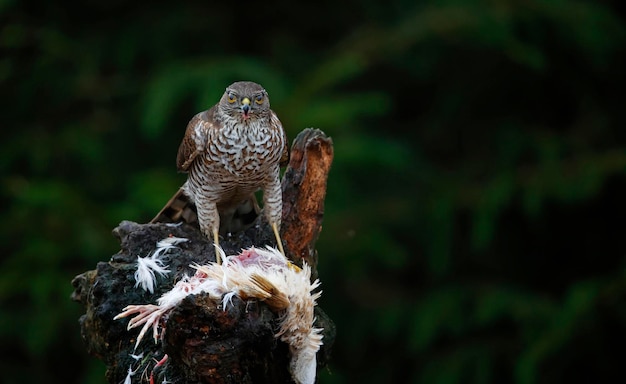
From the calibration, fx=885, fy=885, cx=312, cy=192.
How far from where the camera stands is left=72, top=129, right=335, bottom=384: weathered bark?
3.12 m

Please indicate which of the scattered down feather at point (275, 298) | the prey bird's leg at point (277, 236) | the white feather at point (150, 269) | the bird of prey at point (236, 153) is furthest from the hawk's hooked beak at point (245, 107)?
the scattered down feather at point (275, 298)

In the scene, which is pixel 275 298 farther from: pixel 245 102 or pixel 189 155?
pixel 189 155

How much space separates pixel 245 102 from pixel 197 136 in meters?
0.36

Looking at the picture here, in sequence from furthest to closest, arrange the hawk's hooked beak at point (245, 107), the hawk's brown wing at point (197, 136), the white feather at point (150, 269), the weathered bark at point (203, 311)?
1. the hawk's brown wing at point (197, 136)
2. the hawk's hooked beak at point (245, 107)
3. the white feather at point (150, 269)
4. the weathered bark at point (203, 311)

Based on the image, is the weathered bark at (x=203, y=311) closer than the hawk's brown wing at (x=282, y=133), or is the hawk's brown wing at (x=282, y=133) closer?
the weathered bark at (x=203, y=311)

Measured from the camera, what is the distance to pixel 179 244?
4.07 m

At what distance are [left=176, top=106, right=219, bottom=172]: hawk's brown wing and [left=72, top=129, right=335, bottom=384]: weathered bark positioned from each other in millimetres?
364

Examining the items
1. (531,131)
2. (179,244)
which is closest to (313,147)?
(179,244)

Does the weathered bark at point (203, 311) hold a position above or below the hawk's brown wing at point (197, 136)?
below

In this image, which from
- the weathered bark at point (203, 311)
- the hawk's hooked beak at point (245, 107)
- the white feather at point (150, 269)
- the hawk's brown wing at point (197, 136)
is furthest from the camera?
the hawk's brown wing at point (197, 136)

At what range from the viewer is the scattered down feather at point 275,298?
3197 millimetres

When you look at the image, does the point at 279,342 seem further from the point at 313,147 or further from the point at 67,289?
the point at 67,289

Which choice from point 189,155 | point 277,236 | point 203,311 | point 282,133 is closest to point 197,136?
point 189,155

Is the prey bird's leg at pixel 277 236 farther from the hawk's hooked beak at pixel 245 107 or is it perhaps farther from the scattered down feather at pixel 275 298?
the scattered down feather at pixel 275 298
